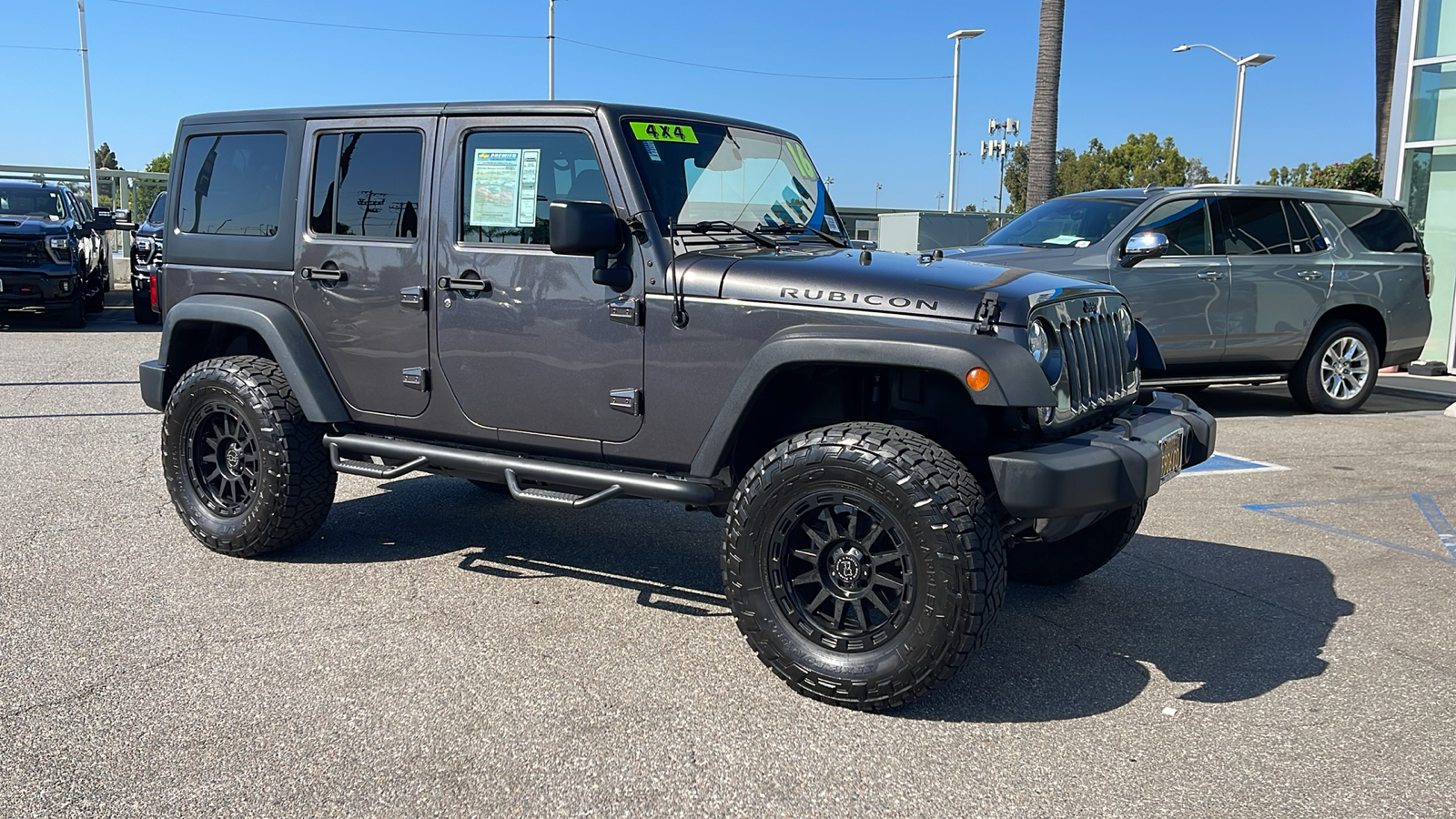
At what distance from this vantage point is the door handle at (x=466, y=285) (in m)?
4.43

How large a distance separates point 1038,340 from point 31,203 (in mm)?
15973

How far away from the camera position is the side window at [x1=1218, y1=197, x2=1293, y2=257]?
9.45 metres

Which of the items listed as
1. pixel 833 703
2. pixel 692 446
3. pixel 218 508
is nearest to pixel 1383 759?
pixel 833 703

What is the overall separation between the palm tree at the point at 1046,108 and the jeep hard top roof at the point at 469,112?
12200 millimetres

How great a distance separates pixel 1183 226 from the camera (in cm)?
936

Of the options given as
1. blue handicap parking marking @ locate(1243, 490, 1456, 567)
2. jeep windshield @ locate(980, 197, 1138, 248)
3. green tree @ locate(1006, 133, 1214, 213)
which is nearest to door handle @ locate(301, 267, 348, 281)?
blue handicap parking marking @ locate(1243, 490, 1456, 567)

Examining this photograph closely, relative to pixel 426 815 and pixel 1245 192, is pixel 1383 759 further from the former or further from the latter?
pixel 1245 192

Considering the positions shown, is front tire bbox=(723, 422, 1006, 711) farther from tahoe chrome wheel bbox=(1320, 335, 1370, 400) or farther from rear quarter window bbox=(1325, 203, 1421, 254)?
rear quarter window bbox=(1325, 203, 1421, 254)

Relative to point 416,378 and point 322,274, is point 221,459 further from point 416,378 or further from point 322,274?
point 416,378

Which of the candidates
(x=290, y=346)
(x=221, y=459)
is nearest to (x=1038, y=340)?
(x=290, y=346)

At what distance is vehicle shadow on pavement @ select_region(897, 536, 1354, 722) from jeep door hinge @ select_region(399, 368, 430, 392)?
2.32 metres

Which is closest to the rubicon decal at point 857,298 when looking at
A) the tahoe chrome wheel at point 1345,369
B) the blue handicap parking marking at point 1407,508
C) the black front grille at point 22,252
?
the blue handicap parking marking at point 1407,508

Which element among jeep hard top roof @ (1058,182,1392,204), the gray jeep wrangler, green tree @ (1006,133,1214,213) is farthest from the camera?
green tree @ (1006,133,1214,213)

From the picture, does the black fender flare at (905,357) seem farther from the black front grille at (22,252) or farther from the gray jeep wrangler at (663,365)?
the black front grille at (22,252)
